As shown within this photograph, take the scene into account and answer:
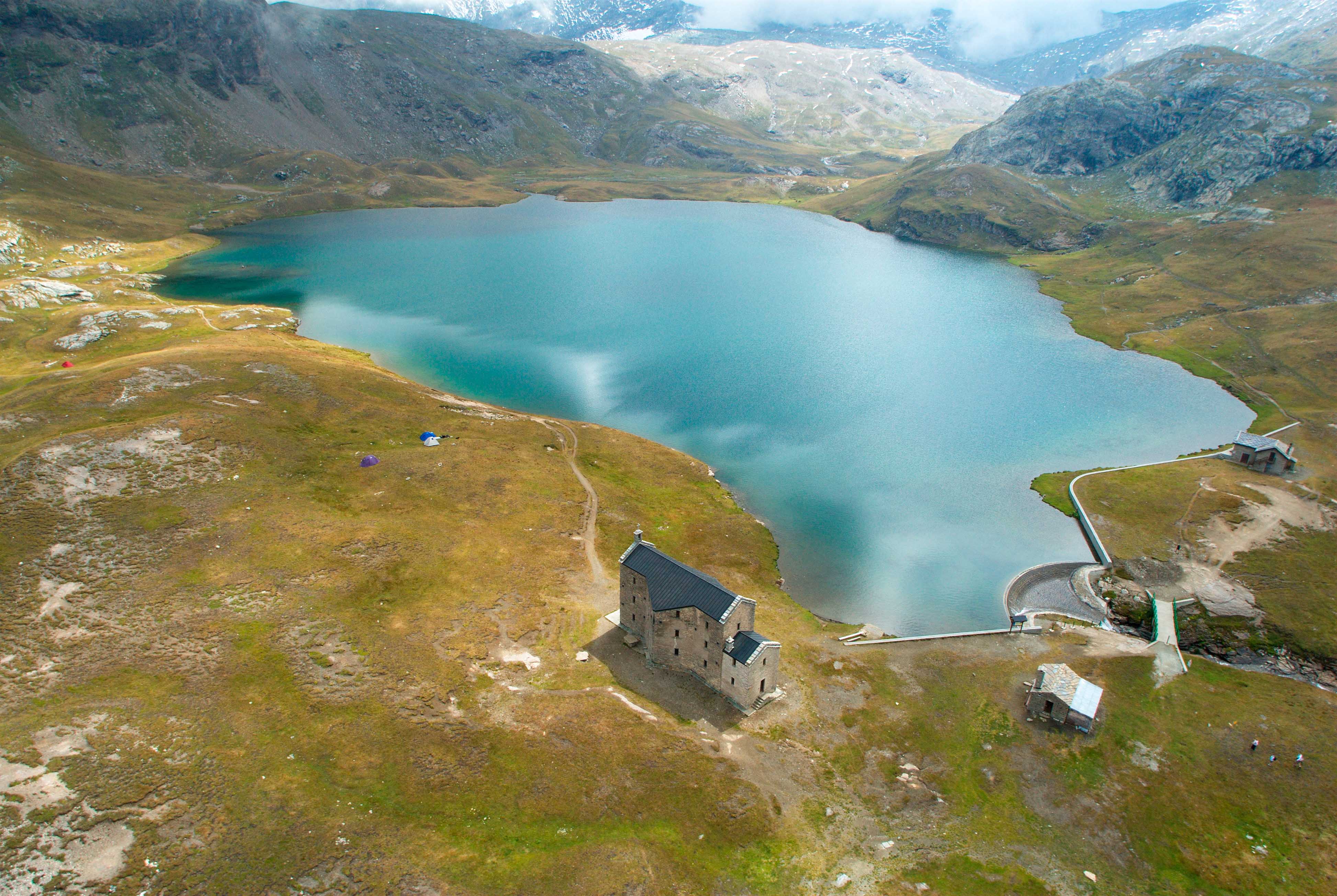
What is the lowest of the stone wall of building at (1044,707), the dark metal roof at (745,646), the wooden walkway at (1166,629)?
the wooden walkway at (1166,629)

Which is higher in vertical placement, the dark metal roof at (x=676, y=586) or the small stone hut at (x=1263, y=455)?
the dark metal roof at (x=676, y=586)

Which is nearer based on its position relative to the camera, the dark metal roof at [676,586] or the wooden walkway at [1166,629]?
the dark metal roof at [676,586]

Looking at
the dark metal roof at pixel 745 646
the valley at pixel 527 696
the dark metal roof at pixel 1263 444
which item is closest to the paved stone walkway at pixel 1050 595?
the valley at pixel 527 696

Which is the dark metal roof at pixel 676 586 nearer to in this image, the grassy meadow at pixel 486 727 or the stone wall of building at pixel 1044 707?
the grassy meadow at pixel 486 727

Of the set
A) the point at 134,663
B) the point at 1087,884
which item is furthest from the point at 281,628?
the point at 1087,884

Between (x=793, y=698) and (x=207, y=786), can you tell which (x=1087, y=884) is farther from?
(x=207, y=786)

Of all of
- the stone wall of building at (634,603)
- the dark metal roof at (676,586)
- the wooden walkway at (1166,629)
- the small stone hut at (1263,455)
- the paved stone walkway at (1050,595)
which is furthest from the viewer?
the small stone hut at (1263,455)
